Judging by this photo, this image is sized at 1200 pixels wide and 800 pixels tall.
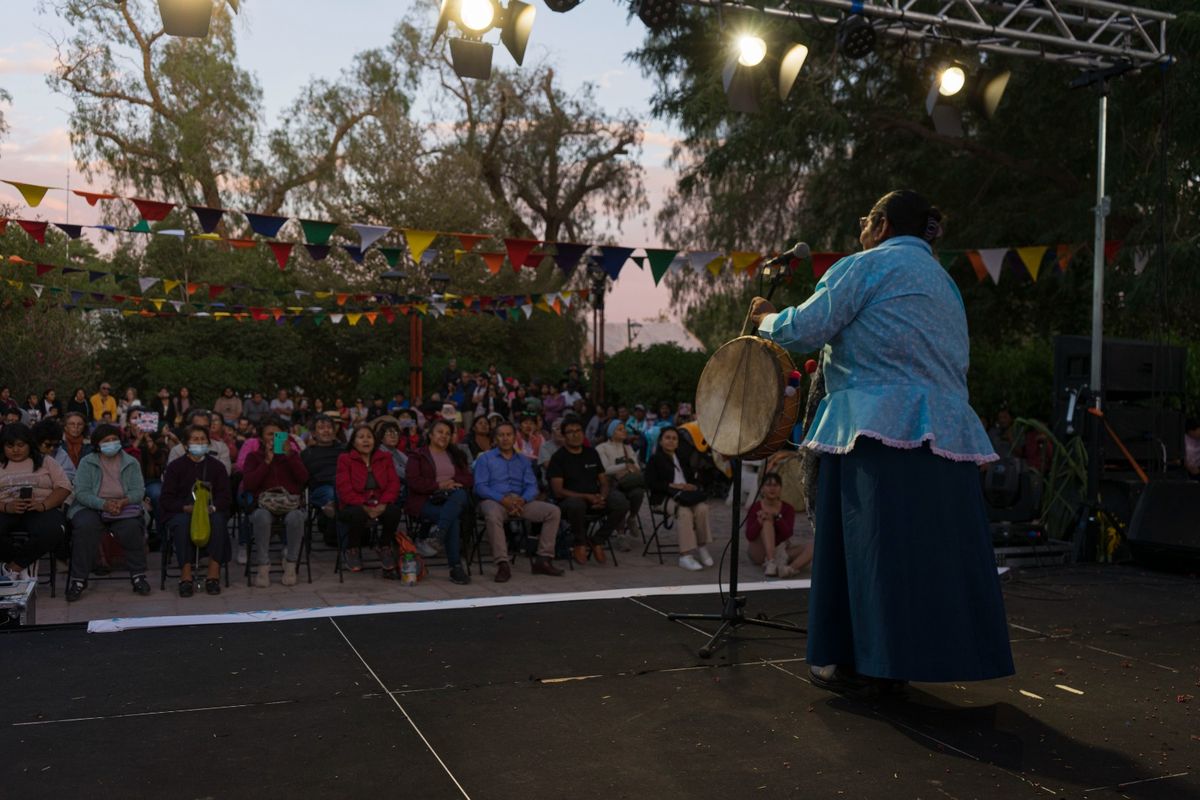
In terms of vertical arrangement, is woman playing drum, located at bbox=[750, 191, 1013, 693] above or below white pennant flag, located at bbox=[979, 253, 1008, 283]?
below

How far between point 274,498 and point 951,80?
20.8 feet

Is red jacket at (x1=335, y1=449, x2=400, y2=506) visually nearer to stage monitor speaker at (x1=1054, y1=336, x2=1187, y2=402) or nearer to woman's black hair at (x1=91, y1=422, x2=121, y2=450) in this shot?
woman's black hair at (x1=91, y1=422, x2=121, y2=450)

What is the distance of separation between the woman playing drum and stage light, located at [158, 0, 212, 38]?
4526 millimetres

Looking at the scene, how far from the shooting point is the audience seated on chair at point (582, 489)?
8.09 meters

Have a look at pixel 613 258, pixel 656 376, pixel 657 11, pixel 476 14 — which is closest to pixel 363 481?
pixel 476 14

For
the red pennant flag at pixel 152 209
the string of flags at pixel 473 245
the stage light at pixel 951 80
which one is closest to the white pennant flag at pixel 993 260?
the string of flags at pixel 473 245

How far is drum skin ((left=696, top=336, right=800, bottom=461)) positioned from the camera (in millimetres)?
4359

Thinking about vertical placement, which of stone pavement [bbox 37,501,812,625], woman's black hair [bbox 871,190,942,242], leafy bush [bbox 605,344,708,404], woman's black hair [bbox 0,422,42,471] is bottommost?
stone pavement [bbox 37,501,812,625]

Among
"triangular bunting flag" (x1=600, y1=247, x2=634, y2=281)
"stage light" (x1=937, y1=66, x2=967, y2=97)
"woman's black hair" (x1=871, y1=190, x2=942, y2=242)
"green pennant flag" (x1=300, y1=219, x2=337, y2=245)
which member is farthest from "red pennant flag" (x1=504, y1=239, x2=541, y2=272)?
"woman's black hair" (x1=871, y1=190, x2=942, y2=242)

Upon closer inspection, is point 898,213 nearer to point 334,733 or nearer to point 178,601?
point 334,733

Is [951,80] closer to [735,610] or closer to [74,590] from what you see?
[735,610]

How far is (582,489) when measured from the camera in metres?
8.19

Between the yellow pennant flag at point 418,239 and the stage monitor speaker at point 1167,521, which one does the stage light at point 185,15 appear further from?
the stage monitor speaker at point 1167,521

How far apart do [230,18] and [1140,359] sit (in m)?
26.7
